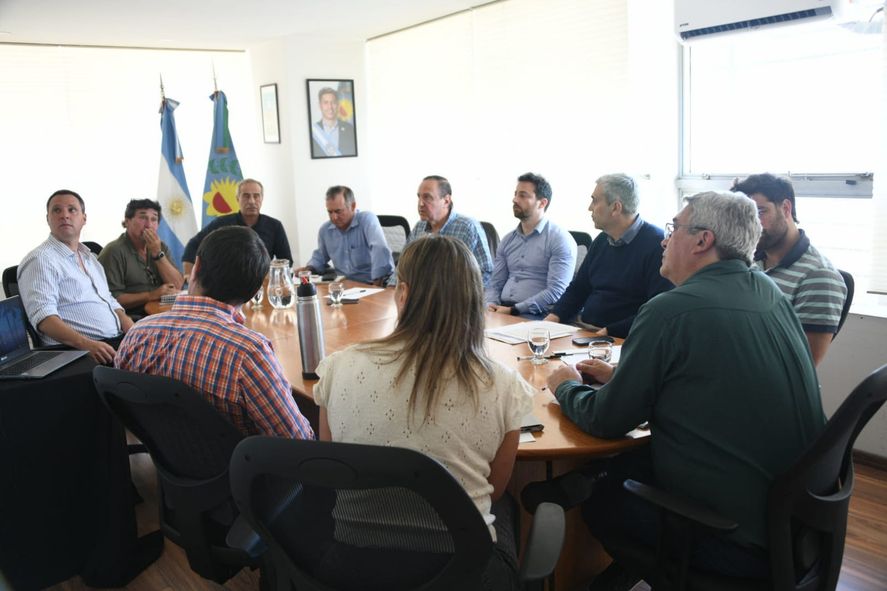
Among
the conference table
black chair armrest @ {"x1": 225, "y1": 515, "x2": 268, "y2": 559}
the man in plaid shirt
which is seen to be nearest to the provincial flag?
the conference table

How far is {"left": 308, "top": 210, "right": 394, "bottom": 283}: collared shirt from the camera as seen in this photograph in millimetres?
4566

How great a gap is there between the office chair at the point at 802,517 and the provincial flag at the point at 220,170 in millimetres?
5617

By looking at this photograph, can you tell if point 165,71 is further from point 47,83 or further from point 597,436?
point 597,436

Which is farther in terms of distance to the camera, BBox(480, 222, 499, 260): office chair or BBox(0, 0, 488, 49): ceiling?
BBox(0, 0, 488, 49): ceiling

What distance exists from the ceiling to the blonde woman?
3.88 m

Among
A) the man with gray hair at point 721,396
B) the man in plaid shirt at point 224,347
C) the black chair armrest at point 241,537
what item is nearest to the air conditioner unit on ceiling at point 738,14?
the man with gray hair at point 721,396

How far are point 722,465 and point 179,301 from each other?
1397mm

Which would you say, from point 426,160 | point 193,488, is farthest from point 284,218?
point 193,488

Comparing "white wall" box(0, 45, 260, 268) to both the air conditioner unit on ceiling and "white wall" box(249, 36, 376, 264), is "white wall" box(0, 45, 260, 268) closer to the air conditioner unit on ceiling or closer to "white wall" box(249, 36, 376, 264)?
"white wall" box(249, 36, 376, 264)

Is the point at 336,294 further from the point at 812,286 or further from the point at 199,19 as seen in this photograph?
the point at 199,19

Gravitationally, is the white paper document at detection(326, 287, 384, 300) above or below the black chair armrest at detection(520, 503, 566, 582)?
above

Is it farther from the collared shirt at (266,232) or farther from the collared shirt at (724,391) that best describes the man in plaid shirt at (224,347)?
the collared shirt at (266,232)

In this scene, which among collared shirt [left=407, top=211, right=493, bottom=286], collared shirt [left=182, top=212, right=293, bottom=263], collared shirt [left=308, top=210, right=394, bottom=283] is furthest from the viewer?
collared shirt [left=182, top=212, right=293, bottom=263]

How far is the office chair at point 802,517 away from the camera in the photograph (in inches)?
54.5
